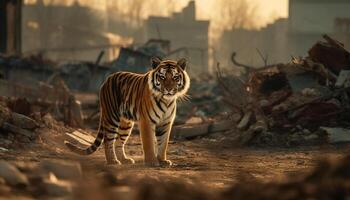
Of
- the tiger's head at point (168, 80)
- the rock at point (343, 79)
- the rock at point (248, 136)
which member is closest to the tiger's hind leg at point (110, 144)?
the tiger's head at point (168, 80)

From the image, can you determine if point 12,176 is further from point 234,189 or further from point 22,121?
point 22,121

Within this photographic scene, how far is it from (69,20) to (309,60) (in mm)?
97636

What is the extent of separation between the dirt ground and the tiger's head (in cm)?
109

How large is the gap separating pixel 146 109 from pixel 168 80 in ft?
1.75

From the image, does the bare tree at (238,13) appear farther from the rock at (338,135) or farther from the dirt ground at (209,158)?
the rock at (338,135)

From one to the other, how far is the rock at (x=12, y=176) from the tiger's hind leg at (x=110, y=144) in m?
5.55

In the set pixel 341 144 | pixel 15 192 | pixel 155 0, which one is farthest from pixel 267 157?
pixel 155 0

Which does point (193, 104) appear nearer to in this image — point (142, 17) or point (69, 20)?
point (69, 20)

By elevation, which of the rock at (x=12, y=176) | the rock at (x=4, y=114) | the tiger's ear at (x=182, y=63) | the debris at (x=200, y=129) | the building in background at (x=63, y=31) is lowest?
the building in background at (x=63, y=31)

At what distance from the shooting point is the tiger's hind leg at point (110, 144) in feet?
41.5

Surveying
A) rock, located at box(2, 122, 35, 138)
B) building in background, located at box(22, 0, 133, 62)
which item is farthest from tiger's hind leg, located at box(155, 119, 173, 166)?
building in background, located at box(22, 0, 133, 62)

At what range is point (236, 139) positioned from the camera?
1686cm

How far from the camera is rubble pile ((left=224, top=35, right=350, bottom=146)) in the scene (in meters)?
16.5

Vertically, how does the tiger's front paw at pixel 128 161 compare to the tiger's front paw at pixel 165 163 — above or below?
below
